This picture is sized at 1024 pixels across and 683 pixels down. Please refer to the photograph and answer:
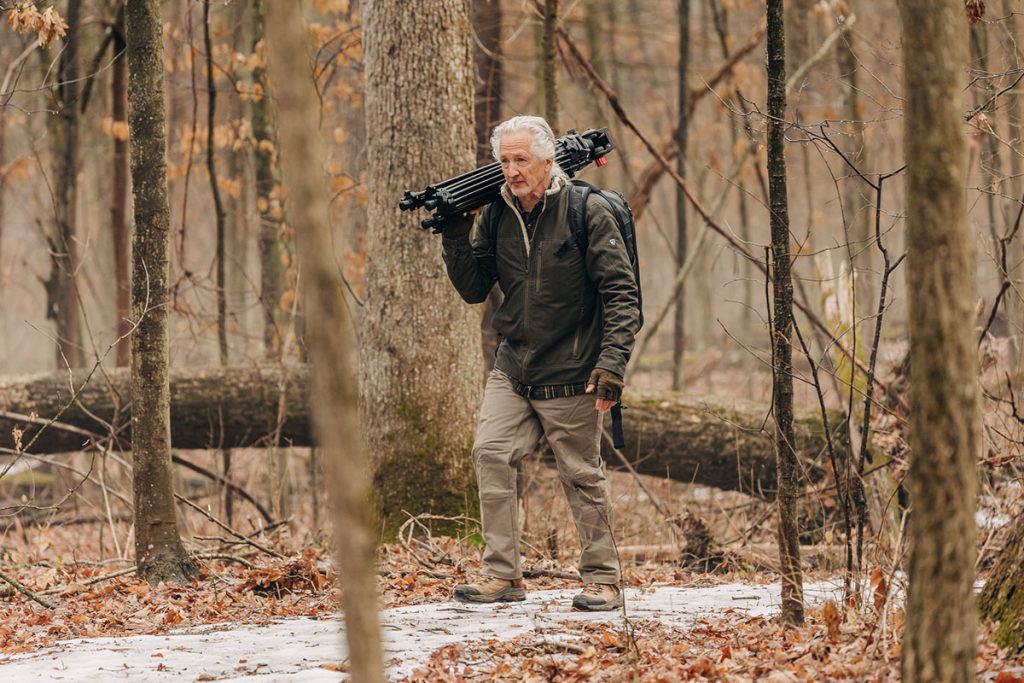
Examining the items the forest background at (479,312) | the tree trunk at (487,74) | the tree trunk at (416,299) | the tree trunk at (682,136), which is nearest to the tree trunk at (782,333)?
the forest background at (479,312)

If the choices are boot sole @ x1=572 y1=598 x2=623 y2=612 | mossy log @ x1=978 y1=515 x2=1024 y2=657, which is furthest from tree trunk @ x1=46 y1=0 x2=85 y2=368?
mossy log @ x1=978 y1=515 x2=1024 y2=657

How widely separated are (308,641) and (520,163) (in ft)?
8.02

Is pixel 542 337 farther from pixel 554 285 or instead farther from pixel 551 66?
pixel 551 66

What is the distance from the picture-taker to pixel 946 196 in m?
2.54

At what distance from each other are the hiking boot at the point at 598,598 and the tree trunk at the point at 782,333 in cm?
102

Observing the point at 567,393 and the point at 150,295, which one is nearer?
the point at 567,393

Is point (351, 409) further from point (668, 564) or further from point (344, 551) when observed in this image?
point (668, 564)

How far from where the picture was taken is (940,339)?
2.56 metres

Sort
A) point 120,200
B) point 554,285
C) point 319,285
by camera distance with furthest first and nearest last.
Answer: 1. point 120,200
2. point 554,285
3. point 319,285

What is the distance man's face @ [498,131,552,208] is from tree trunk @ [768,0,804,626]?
1.19 m

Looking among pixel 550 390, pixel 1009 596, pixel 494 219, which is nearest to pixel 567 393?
pixel 550 390

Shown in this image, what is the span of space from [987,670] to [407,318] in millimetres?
4355

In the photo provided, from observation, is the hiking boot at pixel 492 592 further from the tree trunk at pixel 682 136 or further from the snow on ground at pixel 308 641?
the tree trunk at pixel 682 136

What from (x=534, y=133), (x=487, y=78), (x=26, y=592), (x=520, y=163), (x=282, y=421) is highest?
(x=487, y=78)
